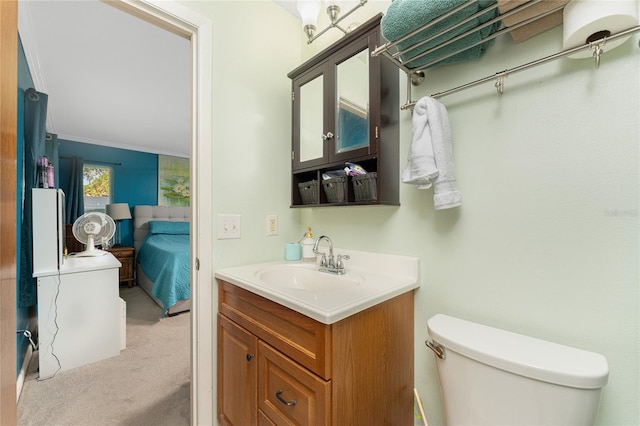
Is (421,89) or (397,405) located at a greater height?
(421,89)

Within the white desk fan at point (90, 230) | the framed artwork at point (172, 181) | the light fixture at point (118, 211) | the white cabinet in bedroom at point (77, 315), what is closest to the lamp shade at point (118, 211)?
the light fixture at point (118, 211)

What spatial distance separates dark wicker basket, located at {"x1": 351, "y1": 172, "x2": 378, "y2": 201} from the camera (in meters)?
1.11

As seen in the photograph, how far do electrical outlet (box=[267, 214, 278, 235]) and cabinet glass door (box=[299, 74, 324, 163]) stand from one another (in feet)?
1.17

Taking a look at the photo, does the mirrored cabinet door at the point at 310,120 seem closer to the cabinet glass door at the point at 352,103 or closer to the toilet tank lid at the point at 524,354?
the cabinet glass door at the point at 352,103

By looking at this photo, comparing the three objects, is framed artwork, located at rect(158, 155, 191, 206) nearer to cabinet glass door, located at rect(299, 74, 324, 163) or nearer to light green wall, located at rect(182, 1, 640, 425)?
light green wall, located at rect(182, 1, 640, 425)

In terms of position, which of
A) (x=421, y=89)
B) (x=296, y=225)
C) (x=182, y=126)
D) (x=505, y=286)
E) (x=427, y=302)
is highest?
(x=182, y=126)

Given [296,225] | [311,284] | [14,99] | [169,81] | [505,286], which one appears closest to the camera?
[14,99]

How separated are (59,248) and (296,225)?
1.77 m

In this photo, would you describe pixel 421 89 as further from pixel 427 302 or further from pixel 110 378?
pixel 110 378

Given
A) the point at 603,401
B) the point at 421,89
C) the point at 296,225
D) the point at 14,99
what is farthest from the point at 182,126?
the point at 603,401

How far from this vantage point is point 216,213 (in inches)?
50.6

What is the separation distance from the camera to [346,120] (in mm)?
1223

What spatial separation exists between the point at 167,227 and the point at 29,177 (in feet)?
7.70

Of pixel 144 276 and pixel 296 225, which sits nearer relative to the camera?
pixel 296 225
